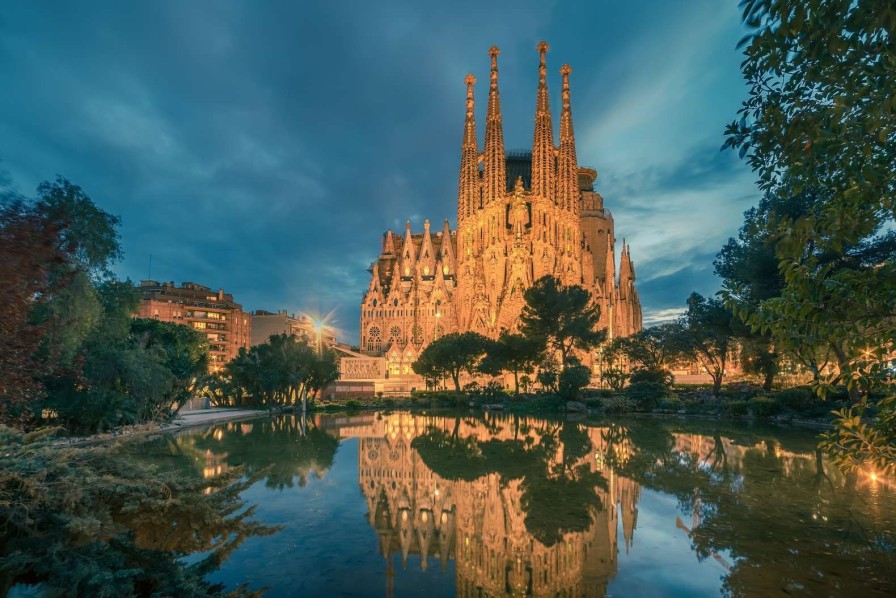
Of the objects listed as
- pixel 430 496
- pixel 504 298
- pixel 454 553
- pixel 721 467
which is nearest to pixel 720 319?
pixel 721 467

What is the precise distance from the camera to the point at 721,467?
45.6ft

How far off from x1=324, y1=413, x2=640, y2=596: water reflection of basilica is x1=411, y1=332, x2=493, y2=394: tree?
102ft

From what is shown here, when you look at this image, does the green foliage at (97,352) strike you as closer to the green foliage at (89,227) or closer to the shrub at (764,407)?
the green foliage at (89,227)

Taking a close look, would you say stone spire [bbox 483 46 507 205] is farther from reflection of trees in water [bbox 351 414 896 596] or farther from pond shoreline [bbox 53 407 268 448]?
reflection of trees in water [bbox 351 414 896 596]

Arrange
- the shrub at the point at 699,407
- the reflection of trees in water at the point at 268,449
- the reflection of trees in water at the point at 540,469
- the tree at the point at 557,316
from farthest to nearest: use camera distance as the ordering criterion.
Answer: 1. the tree at the point at 557,316
2. the shrub at the point at 699,407
3. the reflection of trees in water at the point at 268,449
4. the reflection of trees in water at the point at 540,469

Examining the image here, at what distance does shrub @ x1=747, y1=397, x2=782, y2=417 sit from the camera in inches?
1139

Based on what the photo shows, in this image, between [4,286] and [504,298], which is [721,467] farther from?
[504,298]

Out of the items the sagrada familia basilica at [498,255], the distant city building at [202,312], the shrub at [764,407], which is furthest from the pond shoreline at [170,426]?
the distant city building at [202,312]

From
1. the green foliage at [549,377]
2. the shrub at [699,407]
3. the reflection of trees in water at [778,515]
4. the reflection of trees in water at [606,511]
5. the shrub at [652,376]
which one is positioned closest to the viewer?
the reflection of trees in water at [778,515]

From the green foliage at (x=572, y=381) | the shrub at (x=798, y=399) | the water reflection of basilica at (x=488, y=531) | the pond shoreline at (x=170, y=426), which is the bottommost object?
the water reflection of basilica at (x=488, y=531)

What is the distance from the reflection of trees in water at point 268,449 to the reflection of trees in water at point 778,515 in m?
8.26

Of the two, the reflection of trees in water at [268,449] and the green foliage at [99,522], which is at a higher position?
the green foliage at [99,522]

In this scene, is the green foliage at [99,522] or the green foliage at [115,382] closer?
the green foliage at [99,522]

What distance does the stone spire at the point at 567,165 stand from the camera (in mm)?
76188
